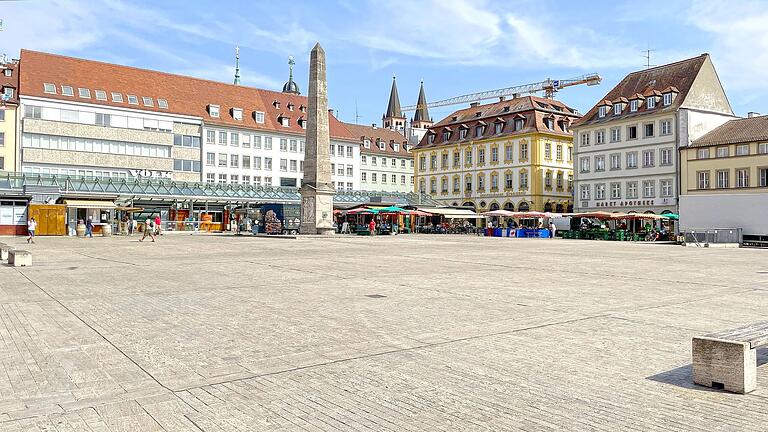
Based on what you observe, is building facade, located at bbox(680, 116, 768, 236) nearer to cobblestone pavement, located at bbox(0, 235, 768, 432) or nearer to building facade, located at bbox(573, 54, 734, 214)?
building facade, located at bbox(573, 54, 734, 214)

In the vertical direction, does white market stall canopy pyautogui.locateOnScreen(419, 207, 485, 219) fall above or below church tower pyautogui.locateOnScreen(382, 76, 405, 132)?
below

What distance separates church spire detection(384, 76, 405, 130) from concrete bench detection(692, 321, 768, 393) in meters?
139

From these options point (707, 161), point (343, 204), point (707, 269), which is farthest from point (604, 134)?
point (707, 269)

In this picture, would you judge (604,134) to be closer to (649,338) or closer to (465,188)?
(465,188)

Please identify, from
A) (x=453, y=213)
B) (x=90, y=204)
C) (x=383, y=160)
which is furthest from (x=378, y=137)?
(x=90, y=204)

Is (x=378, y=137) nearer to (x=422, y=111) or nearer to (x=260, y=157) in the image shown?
(x=260, y=157)

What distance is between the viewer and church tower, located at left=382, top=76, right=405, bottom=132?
14488 cm

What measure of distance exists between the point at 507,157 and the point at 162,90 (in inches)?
1519

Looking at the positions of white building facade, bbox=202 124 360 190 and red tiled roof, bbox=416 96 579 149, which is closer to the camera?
red tiled roof, bbox=416 96 579 149

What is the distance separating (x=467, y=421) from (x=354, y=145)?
85502mm

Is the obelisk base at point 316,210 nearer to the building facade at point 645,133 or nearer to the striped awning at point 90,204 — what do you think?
the striped awning at point 90,204

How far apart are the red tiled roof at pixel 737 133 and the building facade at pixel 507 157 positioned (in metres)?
17.7

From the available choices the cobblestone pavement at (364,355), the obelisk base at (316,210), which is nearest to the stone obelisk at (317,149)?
the obelisk base at (316,210)

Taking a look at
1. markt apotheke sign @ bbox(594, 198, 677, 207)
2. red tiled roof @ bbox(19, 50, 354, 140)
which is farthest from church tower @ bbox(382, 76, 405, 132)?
markt apotheke sign @ bbox(594, 198, 677, 207)
